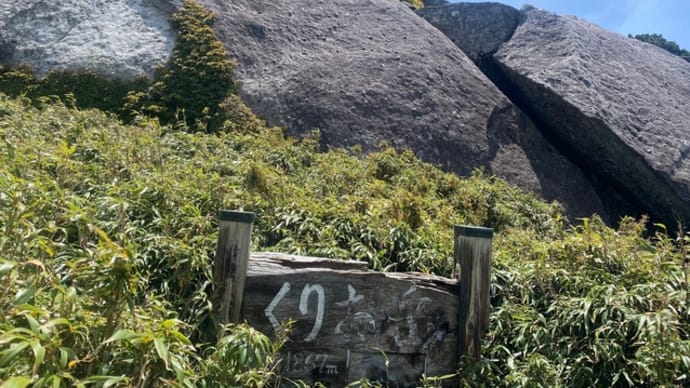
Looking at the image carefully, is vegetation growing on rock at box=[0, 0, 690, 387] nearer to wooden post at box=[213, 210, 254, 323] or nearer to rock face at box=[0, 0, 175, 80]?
wooden post at box=[213, 210, 254, 323]

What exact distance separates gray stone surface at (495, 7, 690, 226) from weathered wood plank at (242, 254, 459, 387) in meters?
7.41

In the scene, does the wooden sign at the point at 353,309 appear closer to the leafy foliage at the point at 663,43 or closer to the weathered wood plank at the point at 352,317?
the weathered wood plank at the point at 352,317

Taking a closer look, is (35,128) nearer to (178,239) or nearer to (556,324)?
(178,239)

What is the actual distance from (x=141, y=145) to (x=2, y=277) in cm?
369

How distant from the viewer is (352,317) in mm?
3074

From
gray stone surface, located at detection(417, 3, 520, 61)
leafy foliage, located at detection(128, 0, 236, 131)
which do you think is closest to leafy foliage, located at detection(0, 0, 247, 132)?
leafy foliage, located at detection(128, 0, 236, 131)

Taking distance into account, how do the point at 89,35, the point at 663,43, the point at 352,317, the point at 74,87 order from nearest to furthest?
the point at 352,317 → the point at 74,87 → the point at 89,35 → the point at 663,43

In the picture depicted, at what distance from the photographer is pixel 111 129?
614 centimetres

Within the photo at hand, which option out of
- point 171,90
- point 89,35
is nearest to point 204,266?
point 171,90

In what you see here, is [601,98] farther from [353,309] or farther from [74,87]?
[74,87]

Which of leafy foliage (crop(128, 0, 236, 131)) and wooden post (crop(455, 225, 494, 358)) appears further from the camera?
leafy foliage (crop(128, 0, 236, 131))

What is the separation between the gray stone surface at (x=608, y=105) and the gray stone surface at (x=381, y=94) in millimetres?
545

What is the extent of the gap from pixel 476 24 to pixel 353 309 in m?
10.7

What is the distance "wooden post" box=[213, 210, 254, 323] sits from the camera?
9.62 ft
